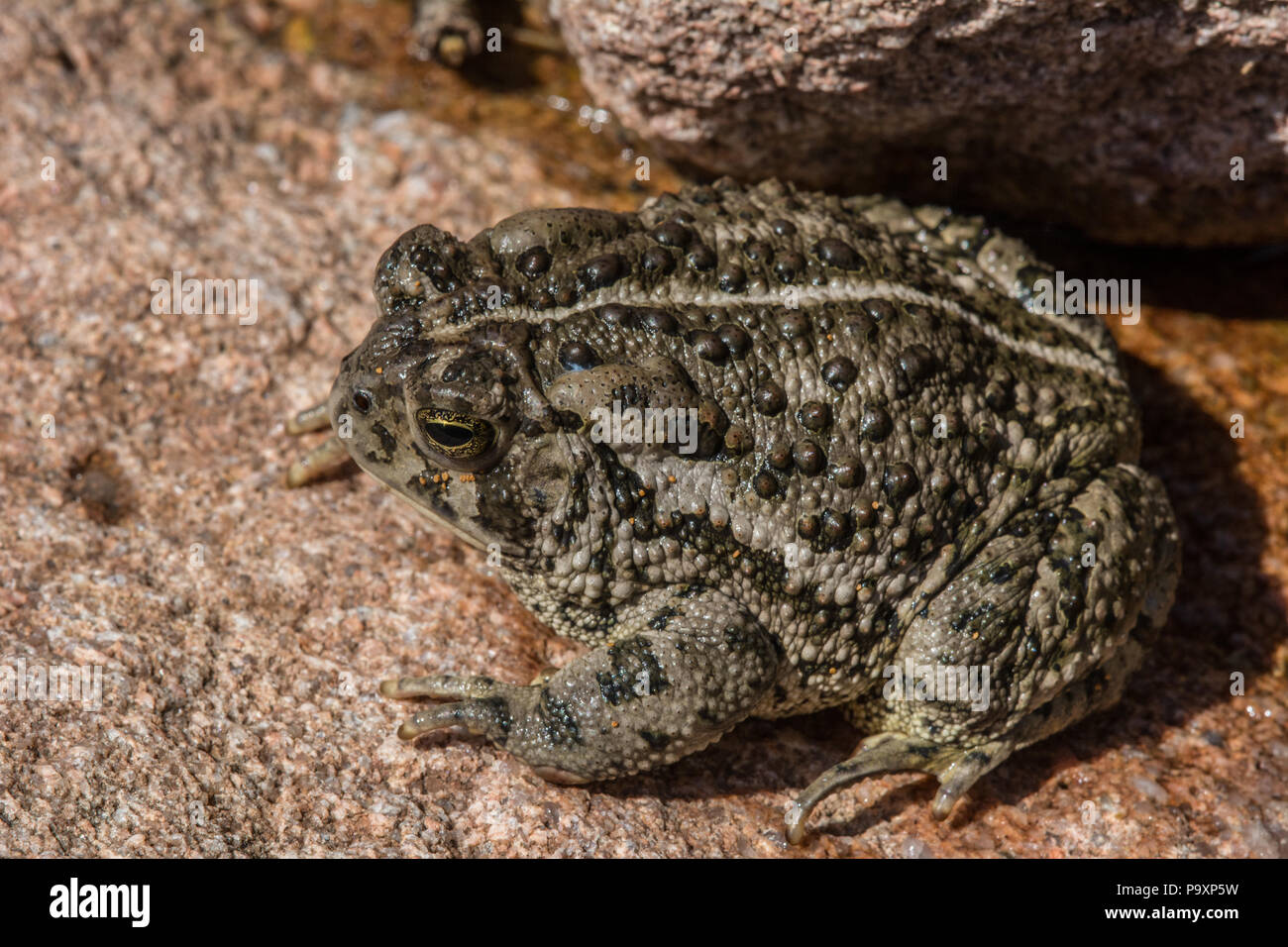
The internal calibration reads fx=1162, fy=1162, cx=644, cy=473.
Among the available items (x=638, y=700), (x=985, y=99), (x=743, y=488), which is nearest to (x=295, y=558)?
(x=638, y=700)

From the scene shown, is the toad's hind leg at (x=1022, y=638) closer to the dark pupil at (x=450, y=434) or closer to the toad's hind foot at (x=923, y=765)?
the toad's hind foot at (x=923, y=765)

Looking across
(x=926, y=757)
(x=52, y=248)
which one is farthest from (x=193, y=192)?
(x=926, y=757)

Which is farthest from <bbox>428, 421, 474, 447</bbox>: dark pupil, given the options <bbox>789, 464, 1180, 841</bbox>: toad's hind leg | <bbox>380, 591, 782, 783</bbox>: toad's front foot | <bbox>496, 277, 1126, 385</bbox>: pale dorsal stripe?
<bbox>789, 464, 1180, 841</bbox>: toad's hind leg

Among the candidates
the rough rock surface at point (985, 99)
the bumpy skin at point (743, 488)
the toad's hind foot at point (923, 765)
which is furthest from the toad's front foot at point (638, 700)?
the rough rock surface at point (985, 99)

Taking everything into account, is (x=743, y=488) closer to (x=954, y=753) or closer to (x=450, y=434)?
(x=450, y=434)

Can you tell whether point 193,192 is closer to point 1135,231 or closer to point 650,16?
point 650,16
